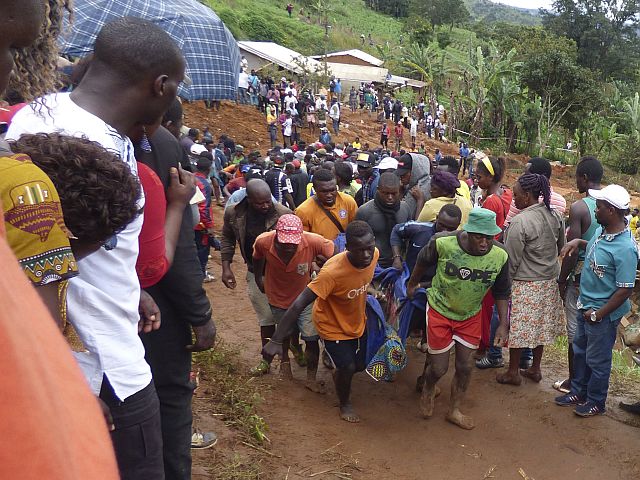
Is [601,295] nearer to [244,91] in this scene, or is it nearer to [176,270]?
[176,270]

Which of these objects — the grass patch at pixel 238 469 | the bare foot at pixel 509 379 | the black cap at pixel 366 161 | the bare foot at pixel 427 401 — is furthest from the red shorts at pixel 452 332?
the black cap at pixel 366 161

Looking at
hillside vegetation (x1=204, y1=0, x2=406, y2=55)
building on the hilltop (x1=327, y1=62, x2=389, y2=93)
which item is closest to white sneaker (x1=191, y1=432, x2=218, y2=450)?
building on the hilltop (x1=327, y1=62, x2=389, y2=93)

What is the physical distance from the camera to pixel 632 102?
2430 centimetres

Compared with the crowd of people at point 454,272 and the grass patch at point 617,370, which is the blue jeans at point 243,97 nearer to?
the crowd of people at point 454,272

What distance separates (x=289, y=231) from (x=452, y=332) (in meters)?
1.49

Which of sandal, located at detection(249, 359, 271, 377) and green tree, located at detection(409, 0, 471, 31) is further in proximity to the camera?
green tree, located at detection(409, 0, 471, 31)

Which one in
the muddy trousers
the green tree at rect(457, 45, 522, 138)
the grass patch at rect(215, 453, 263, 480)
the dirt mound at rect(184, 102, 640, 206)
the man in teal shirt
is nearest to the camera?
the muddy trousers

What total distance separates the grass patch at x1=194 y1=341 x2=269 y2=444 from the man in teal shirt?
2590mm

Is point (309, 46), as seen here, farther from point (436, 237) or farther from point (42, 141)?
point (42, 141)

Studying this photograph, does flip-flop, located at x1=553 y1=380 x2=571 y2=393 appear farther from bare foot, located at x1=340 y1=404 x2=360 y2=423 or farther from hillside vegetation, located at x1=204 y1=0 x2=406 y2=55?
hillside vegetation, located at x1=204 y1=0 x2=406 y2=55

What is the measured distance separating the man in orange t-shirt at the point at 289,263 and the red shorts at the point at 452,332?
1046 mm

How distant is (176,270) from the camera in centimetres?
236

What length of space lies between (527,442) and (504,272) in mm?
1360

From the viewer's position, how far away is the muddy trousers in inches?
95.3
